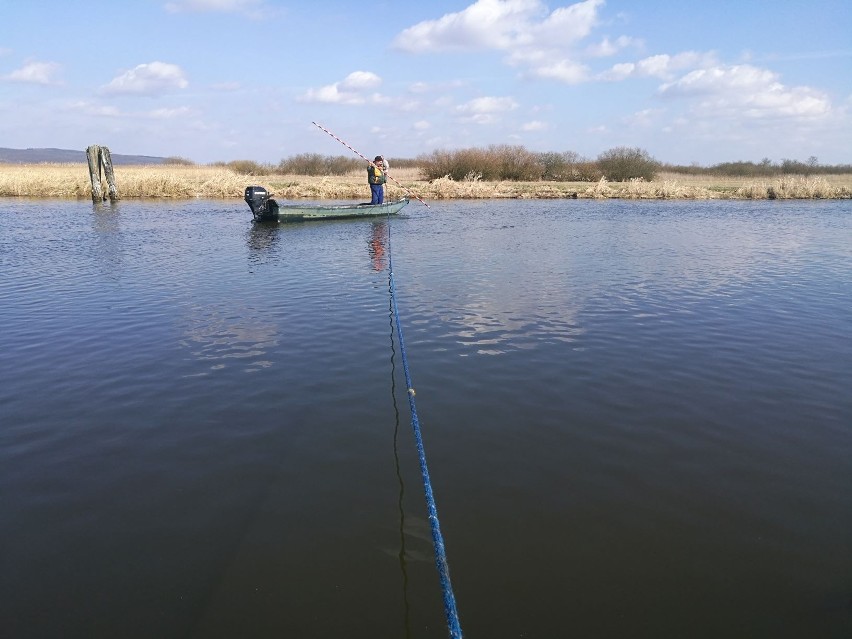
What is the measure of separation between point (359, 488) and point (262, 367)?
3.42 meters

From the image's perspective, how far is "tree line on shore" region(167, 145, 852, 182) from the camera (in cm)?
5156

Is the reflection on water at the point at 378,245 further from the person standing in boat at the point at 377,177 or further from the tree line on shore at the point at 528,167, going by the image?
the tree line on shore at the point at 528,167

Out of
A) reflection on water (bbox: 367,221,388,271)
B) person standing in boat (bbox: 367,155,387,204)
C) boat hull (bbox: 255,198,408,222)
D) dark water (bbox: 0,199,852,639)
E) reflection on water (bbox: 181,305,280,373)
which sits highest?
person standing in boat (bbox: 367,155,387,204)

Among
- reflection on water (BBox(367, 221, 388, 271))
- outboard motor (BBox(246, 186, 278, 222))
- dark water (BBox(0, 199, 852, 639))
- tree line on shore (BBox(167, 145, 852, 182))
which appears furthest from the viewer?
tree line on shore (BBox(167, 145, 852, 182))

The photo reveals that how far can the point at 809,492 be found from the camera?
199 inches

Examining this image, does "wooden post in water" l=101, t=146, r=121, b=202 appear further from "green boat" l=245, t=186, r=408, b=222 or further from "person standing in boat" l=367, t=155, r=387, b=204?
"person standing in boat" l=367, t=155, r=387, b=204

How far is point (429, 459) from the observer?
5617 millimetres

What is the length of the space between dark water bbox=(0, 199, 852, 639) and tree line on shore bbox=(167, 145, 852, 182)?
3990 centimetres

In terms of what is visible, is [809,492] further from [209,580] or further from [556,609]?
[209,580]

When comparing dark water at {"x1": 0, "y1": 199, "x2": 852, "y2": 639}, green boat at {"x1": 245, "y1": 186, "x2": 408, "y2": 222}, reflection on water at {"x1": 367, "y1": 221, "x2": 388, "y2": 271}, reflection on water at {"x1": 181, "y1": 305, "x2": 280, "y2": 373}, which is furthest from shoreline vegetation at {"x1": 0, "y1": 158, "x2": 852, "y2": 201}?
dark water at {"x1": 0, "y1": 199, "x2": 852, "y2": 639}

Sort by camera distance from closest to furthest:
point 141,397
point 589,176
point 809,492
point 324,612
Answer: point 324,612
point 809,492
point 141,397
point 589,176

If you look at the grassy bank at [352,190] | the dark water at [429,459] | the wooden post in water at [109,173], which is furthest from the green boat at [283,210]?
the wooden post in water at [109,173]

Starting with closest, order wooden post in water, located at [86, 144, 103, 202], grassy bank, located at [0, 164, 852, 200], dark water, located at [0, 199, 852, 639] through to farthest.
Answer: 1. dark water, located at [0, 199, 852, 639]
2. wooden post in water, located at [86, 144, 103, 202]
3. grassy bank, located at [0, 164, 852, 200]

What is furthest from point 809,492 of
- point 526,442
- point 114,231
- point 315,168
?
point 315,168
